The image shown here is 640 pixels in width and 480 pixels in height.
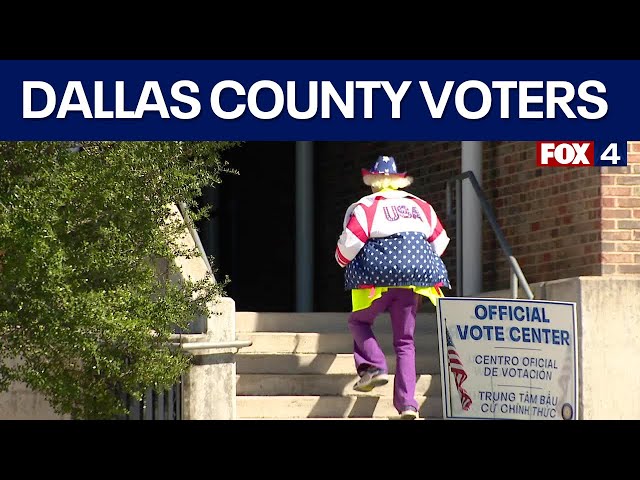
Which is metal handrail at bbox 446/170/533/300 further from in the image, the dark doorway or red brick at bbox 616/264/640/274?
the dark doorway

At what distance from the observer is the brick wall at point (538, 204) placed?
47.1 ft

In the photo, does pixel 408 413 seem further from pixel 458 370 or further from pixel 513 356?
pixel 513 356

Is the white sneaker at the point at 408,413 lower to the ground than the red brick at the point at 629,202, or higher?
lower

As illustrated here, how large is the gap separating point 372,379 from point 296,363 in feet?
3.30

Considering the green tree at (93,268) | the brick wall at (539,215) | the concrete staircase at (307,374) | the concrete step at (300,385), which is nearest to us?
the green tree at (93,268)

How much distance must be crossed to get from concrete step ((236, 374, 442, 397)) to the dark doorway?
596 centimetres

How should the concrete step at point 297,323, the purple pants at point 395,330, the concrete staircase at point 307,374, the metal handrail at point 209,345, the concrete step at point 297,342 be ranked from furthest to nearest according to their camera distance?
1. the concrete step at point 297,323
2. the concrete step at point 297,342
3. the concrete staircase at point 307,374
4. the purple pants at point 395,330
5. the metal handrail at point 209,345

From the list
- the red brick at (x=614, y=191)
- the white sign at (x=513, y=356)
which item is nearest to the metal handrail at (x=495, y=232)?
the red brick at (x=614, y=191)

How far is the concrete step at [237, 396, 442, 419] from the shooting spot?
13.3 meters

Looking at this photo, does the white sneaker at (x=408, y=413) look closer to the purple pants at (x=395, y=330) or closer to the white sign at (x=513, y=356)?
the purple pants at (x=395, y=330)

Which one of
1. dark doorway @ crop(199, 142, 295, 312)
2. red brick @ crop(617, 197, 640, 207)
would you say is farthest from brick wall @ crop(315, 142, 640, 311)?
dark doorway @ crop(199, 142, 295, 312)

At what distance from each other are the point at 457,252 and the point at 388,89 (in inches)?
110

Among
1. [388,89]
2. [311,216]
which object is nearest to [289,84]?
[388,89]

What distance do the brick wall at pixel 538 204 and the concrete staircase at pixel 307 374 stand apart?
45.8 inches
